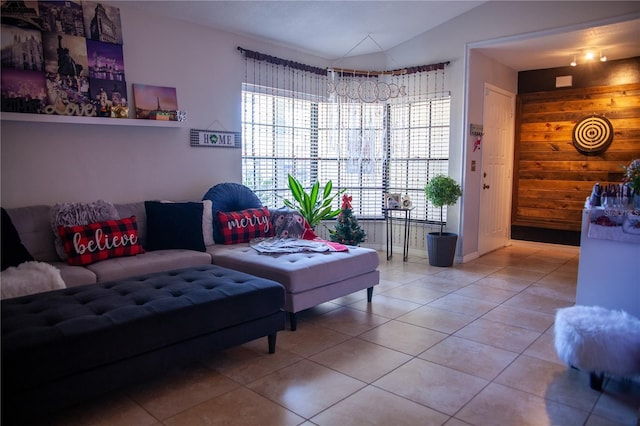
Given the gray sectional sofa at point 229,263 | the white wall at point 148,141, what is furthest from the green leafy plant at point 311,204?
the gray sectional sofa at point 229,263

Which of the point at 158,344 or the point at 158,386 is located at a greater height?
the point at 158,344

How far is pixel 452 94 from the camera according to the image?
17.8ft

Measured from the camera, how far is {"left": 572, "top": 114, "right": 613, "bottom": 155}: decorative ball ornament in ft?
19.4

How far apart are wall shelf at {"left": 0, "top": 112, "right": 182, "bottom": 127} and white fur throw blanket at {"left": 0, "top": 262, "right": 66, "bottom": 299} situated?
109 cm

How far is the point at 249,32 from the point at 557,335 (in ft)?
13.1

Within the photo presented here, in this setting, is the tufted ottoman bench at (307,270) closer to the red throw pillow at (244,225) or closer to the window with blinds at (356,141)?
the red throw pillow at (244,225)

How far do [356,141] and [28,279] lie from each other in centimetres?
406

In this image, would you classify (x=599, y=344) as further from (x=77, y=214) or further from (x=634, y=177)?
(x=77, y=214)

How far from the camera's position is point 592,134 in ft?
19.8

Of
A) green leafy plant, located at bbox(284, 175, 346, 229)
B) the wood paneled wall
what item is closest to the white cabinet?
green leafy plant, located at bbox(284, 175, 346, 229)

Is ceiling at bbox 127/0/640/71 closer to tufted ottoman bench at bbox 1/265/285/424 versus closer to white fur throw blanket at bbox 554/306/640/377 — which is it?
tufted ottoman bench at bbox 1/265/285/424

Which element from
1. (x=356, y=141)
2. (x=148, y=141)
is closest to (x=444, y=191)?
(x=356, y=141)

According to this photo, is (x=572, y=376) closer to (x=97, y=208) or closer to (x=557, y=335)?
(x=557, y=335)

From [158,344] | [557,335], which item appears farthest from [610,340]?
[158,344]
